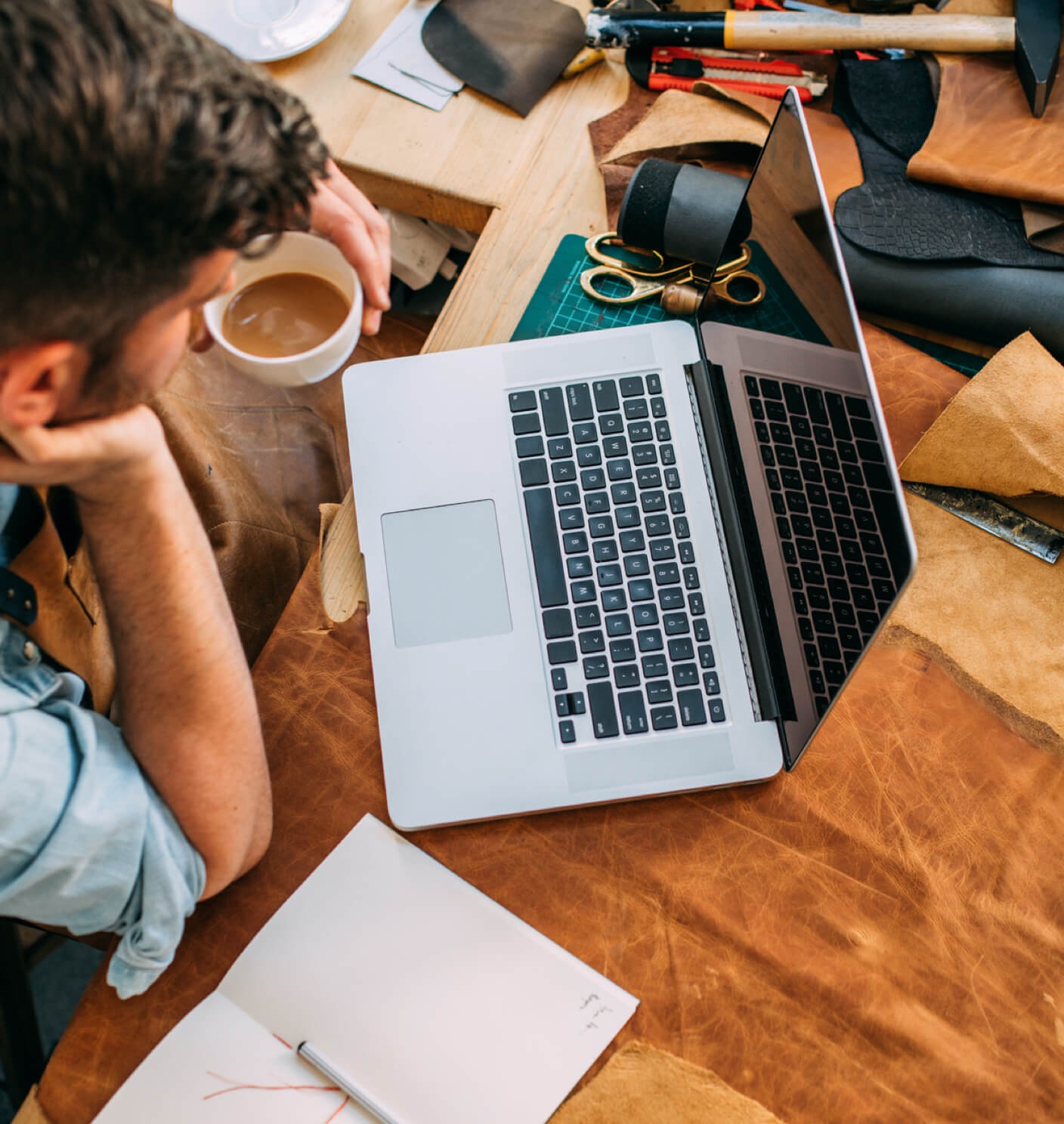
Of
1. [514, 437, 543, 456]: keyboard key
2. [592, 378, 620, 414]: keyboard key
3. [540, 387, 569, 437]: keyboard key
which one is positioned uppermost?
[592, 378, 620, 414]: keyboard key

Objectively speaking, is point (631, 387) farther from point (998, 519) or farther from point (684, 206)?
point (998, 519)

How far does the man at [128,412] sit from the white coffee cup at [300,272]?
20 mm

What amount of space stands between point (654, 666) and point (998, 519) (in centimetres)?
36

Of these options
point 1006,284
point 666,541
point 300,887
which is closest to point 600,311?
point 666,541

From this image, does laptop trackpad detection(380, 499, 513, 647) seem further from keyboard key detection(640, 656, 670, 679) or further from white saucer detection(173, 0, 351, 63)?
white saucer detection(173, 0, 351, 63)

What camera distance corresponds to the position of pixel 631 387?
801 millimetres

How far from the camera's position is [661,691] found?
71cm

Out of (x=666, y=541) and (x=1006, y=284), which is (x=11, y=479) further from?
(x=1006, y=284)

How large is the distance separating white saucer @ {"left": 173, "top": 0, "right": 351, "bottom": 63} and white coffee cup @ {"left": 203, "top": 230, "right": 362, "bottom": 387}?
31 cm

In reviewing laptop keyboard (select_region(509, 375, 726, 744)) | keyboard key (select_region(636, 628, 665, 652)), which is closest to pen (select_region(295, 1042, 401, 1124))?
laptop keyboard (select_region(509, 375, 726, 744))

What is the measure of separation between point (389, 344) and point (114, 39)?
0.80 m

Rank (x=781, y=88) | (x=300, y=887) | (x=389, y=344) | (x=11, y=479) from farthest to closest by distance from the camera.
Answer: (x=389, y=344)
(x=781, y=88)
(x=300, y=887)
(x=11, y=479)

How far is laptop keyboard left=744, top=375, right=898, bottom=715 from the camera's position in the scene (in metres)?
0.55

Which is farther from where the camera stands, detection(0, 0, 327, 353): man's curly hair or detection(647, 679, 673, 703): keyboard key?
detection(647, 679, 673, 703): keyboard key
